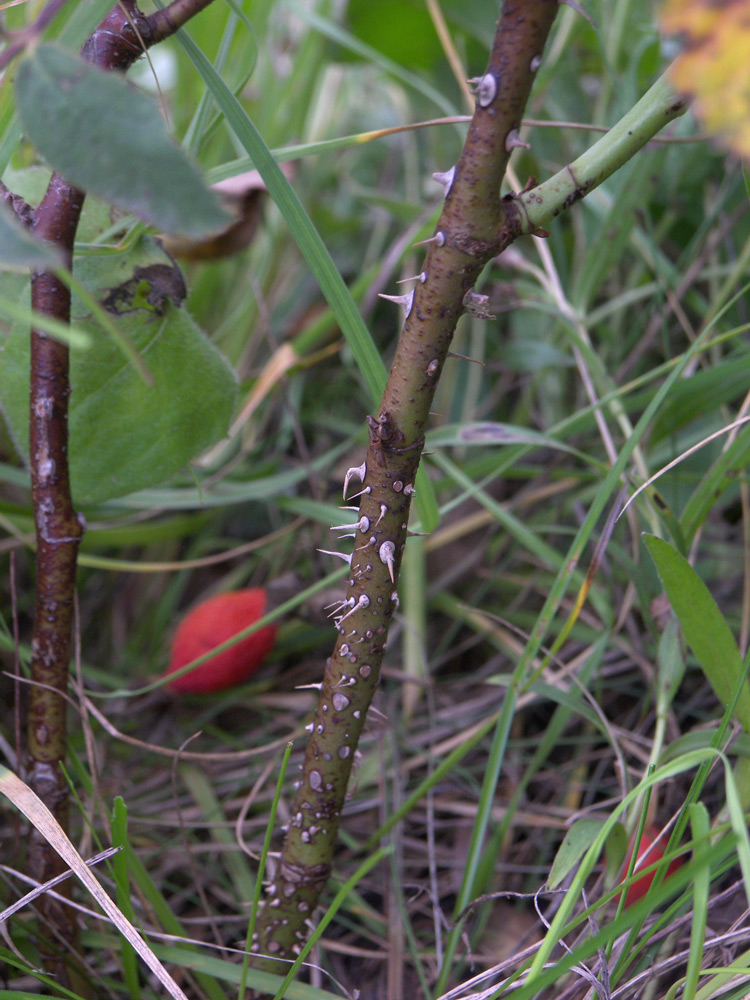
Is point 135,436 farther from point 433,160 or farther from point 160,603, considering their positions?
point 433,160

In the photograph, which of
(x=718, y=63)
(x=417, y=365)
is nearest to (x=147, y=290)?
(x=417, y=365)

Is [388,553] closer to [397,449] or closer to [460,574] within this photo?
[397,449]

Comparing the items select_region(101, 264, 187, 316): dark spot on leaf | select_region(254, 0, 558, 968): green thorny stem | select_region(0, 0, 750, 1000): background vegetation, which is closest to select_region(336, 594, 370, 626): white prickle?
select_region(254, 0, 558, 968): green thorny stem

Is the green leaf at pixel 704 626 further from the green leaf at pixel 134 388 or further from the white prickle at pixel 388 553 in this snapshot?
the green leaf at pixel 134 388

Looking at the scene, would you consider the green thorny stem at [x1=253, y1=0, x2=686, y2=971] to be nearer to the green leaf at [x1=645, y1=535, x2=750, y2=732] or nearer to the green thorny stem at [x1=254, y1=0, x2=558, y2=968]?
the green thorny stem at [x1=254, y1=0, x2=558, y2=968]

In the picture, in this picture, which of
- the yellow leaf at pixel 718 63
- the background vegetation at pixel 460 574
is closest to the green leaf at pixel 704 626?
the background vegetation at pixel 460 574
